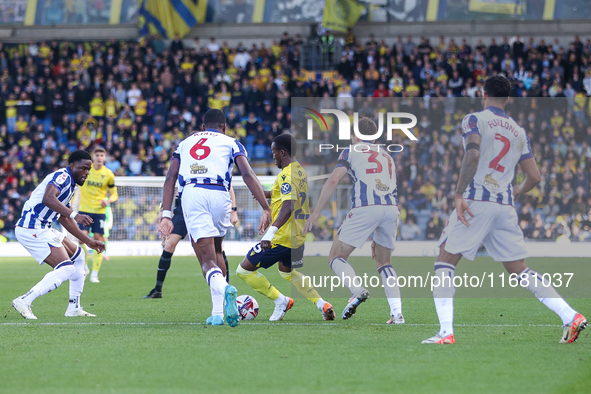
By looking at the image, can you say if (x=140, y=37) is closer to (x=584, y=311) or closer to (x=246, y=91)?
(x=246, y=91)

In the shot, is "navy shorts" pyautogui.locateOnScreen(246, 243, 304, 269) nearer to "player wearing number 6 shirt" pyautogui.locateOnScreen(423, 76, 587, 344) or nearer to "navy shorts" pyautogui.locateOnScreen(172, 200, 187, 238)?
"player wearing number 6 shirt" pyautogui.locateOnScreen(423, 76, 587, 344)

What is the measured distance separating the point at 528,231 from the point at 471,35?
1455 cm

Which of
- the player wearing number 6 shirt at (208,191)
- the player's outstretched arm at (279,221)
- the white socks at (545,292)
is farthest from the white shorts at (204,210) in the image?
the white socks at (545,292)

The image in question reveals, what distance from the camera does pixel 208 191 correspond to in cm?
748

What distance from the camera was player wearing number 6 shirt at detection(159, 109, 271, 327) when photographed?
7.41 m

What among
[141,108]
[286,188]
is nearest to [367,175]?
[286,188]

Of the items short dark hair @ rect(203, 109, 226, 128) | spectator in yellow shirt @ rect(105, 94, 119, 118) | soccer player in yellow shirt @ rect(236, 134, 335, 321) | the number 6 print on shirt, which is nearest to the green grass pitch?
soccer player in yellow shirt @ rect(236, 134, 335, 321)

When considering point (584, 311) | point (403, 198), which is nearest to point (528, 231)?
point (403, 198)

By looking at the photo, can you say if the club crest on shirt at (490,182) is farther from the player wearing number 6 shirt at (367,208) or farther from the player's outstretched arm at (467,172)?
the player wearing number 6 shirt at (367,208)

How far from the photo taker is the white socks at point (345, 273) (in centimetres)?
779

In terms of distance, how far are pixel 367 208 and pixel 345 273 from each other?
726mm

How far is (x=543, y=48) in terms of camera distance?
95.7 ft

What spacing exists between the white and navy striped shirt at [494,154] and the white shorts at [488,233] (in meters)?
0.09

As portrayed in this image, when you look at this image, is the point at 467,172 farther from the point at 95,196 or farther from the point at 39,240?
the point at 95,196
